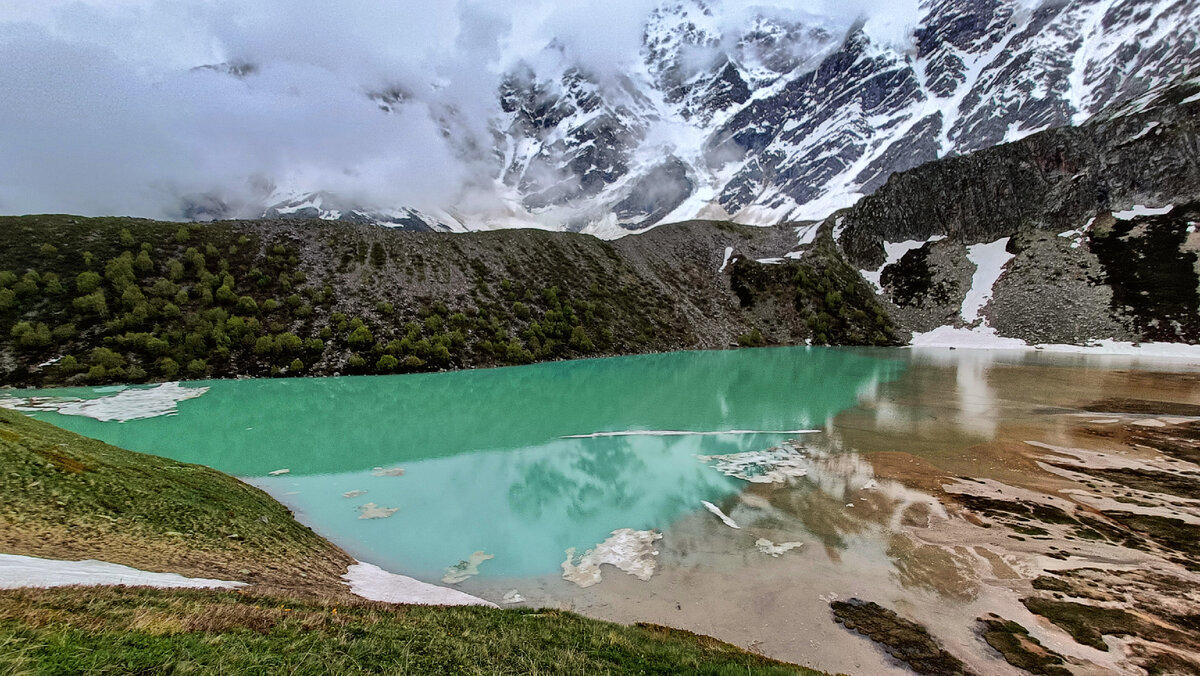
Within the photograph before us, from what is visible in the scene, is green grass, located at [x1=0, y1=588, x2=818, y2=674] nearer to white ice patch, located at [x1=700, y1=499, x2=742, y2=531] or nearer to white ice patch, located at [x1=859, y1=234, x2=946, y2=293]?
white ice patch, located at [x1=700, y1=499, x2=742, y2=531]

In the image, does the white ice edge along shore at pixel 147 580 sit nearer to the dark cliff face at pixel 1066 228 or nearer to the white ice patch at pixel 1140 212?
the dark cliff face at pixel 1066 228

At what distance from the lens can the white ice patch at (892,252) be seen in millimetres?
128000

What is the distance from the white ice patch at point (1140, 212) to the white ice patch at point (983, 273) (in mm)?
19324

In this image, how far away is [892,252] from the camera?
133m

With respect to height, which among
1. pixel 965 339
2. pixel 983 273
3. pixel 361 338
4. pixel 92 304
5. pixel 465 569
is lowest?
pixel 465 569

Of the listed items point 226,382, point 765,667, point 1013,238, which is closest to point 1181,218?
point 1013,238

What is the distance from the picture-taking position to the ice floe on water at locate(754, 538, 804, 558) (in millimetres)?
17484

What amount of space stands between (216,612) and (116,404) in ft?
163

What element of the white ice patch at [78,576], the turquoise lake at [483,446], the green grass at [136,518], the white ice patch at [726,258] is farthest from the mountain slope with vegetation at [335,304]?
the white ice patch at [78,576]

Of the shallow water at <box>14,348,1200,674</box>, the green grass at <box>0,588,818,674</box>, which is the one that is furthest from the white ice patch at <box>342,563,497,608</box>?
the green grass at <box>0,588,818,674</box>

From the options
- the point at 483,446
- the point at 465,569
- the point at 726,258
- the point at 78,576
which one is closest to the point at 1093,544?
the point at 465,569

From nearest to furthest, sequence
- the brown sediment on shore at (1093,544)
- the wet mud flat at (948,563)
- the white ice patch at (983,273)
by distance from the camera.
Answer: the brown sediment on shore at (1093,544) < the wet mud flat at (948,563) < the white ice patch at (983,273)

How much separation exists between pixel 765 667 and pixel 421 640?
6219 mm

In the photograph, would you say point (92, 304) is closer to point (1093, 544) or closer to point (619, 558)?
point (619, 558)
